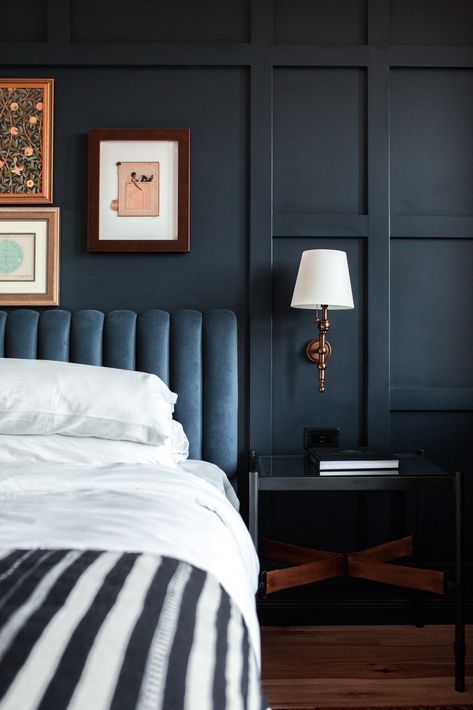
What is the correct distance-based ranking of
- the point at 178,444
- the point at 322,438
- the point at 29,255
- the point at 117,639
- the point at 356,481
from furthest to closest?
the point at 29,255 → the point at 322,438 → the point at 178,444 → the point at 356,481 → the point at 117,639

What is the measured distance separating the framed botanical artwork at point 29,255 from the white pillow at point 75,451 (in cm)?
79

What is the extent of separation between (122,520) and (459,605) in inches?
52.0

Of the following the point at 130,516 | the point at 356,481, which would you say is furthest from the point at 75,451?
the point at 356,481

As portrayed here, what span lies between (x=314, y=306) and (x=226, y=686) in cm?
175

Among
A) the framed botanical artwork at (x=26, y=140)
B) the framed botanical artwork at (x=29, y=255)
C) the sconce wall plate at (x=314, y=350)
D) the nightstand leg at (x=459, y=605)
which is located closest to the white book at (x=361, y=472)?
the nightstand leg at (x=459, y=605)

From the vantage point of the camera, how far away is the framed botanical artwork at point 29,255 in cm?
239

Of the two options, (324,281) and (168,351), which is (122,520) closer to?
(168,351)

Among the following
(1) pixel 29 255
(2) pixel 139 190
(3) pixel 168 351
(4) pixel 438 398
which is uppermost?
(2) pixel 139 190

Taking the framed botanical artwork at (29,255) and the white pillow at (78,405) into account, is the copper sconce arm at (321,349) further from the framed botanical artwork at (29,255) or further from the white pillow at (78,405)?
the framed botanical artwork at (29,255)

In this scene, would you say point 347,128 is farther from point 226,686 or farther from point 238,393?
point 226,686

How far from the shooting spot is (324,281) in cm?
219

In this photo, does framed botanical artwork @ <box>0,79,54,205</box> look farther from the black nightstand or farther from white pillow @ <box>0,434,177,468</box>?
the black nightstand

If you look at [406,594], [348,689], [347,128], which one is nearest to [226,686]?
[348,689]

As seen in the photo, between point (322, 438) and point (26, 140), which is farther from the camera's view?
point (26, 140)
